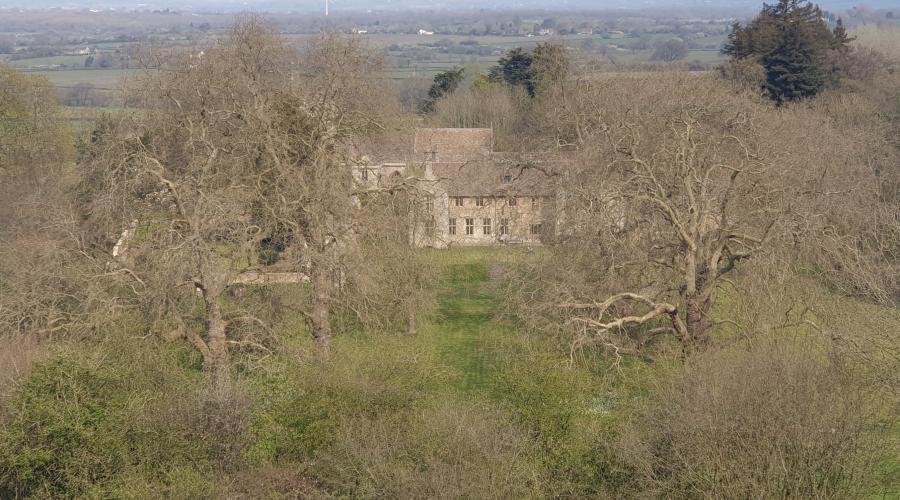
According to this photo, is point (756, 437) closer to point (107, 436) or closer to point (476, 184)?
point (107, 436)

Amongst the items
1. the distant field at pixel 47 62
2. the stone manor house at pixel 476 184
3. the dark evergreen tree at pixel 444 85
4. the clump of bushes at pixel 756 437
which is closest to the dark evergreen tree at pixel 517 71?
the dark evergreen tree at pixel 444 85

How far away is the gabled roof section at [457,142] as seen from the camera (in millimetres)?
49784

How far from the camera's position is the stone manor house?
3372cm

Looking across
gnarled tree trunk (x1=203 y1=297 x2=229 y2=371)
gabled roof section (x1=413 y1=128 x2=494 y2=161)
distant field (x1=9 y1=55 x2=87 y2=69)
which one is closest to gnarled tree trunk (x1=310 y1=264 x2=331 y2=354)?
gnarled tree trunk (x1=203 y1=297 x2=229 y2=371)

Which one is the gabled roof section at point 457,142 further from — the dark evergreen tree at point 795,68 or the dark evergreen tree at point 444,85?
the dark evergreen tree at point 444,85

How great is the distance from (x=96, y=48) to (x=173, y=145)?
571ft

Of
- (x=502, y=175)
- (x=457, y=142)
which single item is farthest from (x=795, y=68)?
(x=502, y=175)

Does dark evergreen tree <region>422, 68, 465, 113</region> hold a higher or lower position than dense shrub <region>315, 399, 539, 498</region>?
higher

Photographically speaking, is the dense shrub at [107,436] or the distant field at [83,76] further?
the distant field at [83,76]

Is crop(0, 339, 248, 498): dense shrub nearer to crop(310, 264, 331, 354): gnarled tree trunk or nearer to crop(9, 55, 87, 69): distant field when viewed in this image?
crop(310, 264, 331, 354): gnarled tree trunk

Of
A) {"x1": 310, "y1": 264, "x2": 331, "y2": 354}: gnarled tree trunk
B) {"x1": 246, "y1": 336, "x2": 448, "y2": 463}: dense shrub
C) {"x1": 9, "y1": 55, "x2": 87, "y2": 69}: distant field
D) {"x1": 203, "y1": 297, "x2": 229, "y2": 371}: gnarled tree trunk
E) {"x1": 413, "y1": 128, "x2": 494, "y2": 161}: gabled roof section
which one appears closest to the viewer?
{"x1": 246, "y1": 336, "x2": 448, "y2": 463}: dense shrub

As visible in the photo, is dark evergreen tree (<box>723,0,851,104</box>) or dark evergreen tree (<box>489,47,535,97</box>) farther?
dark evergreen tree (<box>489,47,535,97</box>)

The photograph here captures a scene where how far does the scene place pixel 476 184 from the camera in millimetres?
46469

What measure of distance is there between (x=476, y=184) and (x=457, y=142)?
6.51m
